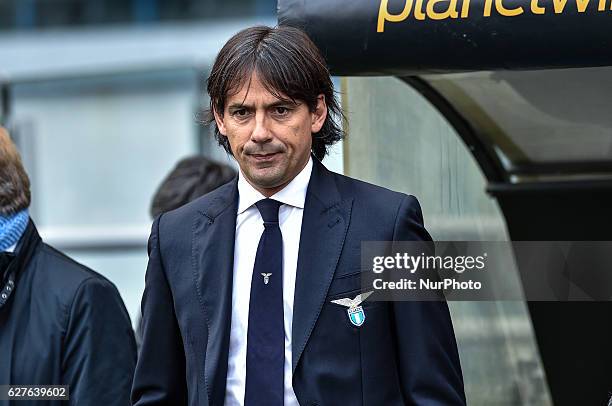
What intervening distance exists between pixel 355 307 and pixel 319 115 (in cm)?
54

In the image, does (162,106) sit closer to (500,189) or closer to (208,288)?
(500,189)

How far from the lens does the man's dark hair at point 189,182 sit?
516 centimetres

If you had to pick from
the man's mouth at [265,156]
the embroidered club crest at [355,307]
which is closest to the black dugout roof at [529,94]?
the man's mouth at [265,156]

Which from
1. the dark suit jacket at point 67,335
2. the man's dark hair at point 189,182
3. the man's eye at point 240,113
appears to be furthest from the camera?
the man's dark hair at point 189,182

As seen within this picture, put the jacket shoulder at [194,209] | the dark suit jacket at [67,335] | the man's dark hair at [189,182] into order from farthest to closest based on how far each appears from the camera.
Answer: the man's dark hair at [189,182] → the dark suit jacket at [67,335] → the jacket shoulder at [194,209]

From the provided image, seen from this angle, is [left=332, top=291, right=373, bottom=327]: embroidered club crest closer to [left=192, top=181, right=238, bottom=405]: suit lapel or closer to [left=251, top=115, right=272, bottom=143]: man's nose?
[left=192, top=181, right=238, bottom=405]: suit lapel

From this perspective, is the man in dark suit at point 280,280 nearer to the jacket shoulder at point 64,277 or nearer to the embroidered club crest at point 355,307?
the embroidered club crest at point 355,307

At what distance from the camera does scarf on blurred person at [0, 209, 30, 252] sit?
3957 mm

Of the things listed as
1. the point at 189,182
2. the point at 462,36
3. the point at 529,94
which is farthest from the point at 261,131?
the point at 189,182

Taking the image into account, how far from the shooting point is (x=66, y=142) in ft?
39.5

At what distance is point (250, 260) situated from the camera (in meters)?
3.30

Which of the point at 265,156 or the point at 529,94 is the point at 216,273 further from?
the point at 529,94

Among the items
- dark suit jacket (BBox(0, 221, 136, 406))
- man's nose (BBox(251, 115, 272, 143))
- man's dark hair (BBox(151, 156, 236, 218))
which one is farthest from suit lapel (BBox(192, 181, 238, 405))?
man's dark hair (BBox(151, 156, 236, 218))

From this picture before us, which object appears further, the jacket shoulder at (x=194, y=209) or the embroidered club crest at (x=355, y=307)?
the jacket shoulder at (x=194, y=209)
